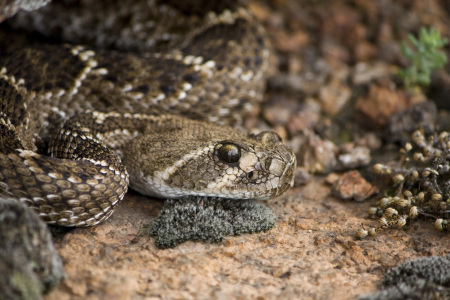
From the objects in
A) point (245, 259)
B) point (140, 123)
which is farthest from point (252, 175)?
point (140, 123)

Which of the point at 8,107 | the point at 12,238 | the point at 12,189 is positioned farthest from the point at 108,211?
the point at 8,107

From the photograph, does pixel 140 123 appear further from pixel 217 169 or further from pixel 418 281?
pixel 418 281

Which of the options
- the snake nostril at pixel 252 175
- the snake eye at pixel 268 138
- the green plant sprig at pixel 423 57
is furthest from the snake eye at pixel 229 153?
the green plant sprig at pixel 423 57

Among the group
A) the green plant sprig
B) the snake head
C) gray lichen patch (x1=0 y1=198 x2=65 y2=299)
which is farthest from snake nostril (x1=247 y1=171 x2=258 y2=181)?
the green plant sprig

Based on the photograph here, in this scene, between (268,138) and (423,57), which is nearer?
(268,138)

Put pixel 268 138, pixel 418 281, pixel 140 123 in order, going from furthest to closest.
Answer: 1. pixel 140 123
2. pixel 268 138
3. pixel 418 281

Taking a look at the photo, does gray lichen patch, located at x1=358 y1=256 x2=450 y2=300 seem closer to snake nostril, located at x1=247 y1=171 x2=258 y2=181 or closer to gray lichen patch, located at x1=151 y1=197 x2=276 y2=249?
gray lichen patch, located at x1=151 y1=197 x2=276 y2=249

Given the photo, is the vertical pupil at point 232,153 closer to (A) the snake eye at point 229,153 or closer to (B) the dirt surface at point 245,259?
(A) the snake eye at point 229,153
